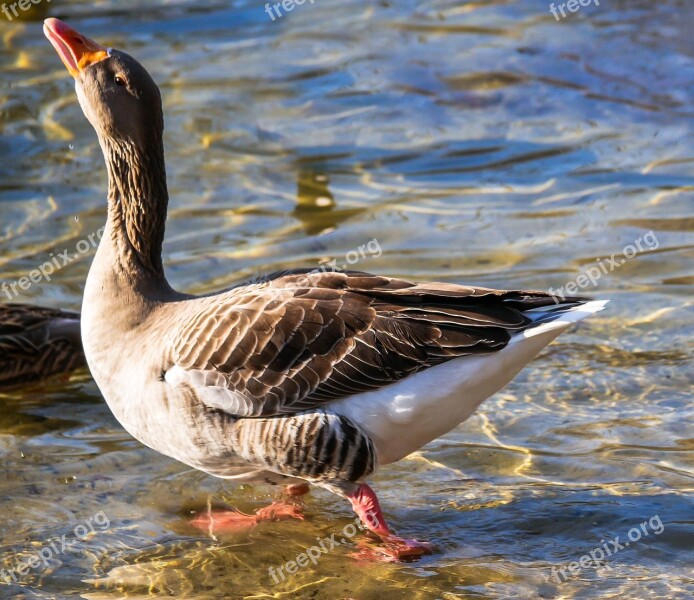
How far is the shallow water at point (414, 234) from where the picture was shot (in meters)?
5.64

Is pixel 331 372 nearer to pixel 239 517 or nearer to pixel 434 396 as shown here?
pixel 434 396

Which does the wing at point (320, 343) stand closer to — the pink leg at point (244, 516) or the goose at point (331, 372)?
the goose at point (331, 372)

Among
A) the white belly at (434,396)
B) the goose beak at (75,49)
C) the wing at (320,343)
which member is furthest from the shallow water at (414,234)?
the goose beak at (75,49)

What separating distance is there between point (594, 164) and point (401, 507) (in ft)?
17.5

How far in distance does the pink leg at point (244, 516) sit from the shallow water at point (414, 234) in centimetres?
7

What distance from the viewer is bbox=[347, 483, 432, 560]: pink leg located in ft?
18.2

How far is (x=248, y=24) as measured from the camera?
14070 mm

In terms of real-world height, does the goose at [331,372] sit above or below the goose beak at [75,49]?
below

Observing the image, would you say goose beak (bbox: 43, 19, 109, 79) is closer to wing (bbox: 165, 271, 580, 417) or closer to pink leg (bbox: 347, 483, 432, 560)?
wing (bbox: 165, 271, 580, 417)

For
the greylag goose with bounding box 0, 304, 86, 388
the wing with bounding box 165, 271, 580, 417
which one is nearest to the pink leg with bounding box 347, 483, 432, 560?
the wing with bounding box 165, 271, 580, 417

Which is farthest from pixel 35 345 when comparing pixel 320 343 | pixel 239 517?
pixel 320 343

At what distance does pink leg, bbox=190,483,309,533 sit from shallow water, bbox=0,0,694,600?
7cm

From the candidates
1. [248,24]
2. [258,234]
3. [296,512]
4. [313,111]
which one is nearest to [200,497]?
[296,512]

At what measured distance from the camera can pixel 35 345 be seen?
764 cm
